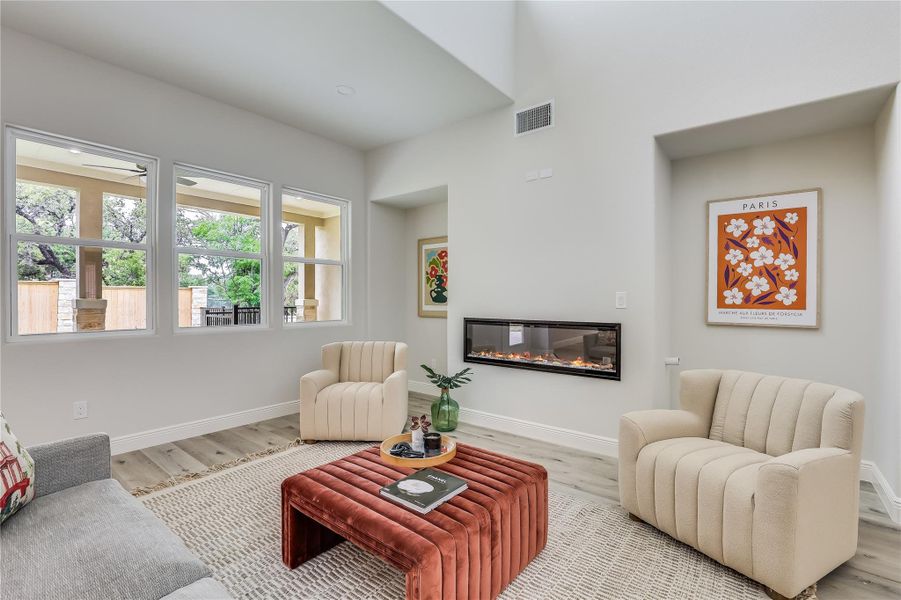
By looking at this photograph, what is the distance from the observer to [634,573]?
183 cm

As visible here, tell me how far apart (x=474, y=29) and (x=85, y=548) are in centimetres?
375

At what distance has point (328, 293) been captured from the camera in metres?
4.86

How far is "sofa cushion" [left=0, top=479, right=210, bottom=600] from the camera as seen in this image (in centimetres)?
112

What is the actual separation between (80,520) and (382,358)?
246 cm

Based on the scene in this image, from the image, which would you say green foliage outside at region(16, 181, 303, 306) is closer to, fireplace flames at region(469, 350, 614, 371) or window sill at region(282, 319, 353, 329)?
window sill at region(282, 319, 353, 329)

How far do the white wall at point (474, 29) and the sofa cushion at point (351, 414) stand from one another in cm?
271

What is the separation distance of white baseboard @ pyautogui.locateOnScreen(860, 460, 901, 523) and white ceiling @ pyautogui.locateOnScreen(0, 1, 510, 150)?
3.75 meters

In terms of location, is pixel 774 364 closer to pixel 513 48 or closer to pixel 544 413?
pixel 544 413

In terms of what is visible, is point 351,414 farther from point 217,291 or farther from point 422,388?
point 422,388

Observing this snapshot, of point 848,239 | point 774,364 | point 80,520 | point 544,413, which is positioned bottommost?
point 544,413

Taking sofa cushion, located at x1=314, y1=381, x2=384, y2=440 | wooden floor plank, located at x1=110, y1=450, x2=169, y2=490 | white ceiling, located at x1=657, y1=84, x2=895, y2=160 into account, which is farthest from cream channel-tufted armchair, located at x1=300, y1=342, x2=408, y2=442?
white ceiling, located at x1=657, y1=84, x2=895, y2=160

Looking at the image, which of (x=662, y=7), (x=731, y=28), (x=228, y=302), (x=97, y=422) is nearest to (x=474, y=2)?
(x=662, y=7)

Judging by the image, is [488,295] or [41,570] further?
[488,295]

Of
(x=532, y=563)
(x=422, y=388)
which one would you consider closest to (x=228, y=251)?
(x=422, y=388)
